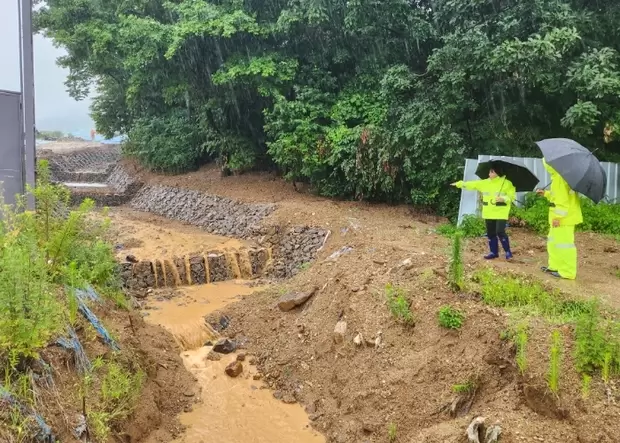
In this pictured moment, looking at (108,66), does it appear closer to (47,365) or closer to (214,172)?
(214,172)

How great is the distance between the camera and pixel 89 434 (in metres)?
4.93

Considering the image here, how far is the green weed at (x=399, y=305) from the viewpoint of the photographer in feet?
22.6

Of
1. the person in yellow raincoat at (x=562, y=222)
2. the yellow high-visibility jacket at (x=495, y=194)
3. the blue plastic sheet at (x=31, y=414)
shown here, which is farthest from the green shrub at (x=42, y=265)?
the person in yellow raincoat at (x=562, y=222)

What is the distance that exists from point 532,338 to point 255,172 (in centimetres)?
1551

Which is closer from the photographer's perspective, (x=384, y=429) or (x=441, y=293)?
(x=384, y=429)

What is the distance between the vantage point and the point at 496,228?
8.37m

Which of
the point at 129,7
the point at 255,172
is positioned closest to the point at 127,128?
the point at 129,7

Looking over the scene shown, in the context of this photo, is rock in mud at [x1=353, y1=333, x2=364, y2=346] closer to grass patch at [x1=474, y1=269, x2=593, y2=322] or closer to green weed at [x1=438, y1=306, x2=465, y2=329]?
green weed at [x1=438, y1=306, x2=465, y2=329]

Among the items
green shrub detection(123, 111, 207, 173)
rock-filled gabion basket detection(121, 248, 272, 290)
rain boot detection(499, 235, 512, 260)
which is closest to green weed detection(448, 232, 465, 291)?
rain boot detection(499, 235, 512, 260)

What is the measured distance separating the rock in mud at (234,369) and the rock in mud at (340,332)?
172 centimetres

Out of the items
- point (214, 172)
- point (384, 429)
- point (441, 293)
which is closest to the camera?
point (384, 429)

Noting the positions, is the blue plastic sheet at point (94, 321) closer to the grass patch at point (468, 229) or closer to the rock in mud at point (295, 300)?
the rock in mud at point (295, 300)

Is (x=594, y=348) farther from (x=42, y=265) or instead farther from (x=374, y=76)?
(x=374, y=76)

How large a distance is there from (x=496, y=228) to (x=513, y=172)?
1.08m
